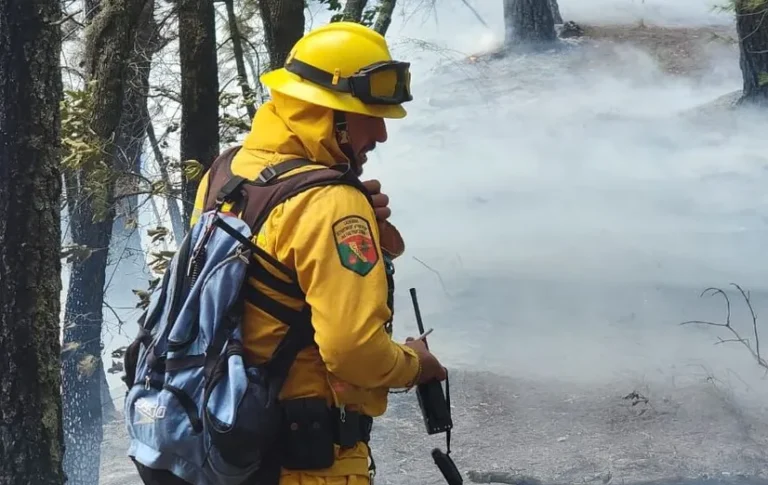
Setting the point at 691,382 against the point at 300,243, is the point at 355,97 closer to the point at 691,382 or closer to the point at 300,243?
the point at 300,243

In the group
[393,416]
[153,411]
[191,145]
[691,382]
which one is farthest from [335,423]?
[691,382]

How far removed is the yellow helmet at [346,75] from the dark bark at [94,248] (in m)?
3.08

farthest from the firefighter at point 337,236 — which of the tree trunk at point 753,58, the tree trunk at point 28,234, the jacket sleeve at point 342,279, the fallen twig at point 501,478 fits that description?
the tree trunk at point 753,58

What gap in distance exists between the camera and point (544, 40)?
9.71m

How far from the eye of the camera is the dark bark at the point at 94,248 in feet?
18.3

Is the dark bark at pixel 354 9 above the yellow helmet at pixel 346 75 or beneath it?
beneath

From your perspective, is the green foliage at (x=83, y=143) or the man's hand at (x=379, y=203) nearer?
the man's hand at (x=379, y=203)

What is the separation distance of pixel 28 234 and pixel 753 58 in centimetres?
752

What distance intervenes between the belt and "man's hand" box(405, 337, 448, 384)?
0.17 meters

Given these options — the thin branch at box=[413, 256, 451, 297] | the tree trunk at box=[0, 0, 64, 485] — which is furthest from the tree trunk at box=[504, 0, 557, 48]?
the tree trunk at box=[0, 0, 64, 485]

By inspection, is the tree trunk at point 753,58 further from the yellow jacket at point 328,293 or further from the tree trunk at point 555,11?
the yellow jacket at point 328,293

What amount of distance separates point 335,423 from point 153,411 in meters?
0.39

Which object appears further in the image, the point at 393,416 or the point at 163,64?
the point at 163,64

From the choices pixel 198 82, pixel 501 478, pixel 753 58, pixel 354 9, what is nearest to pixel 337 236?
pixel 198 82
